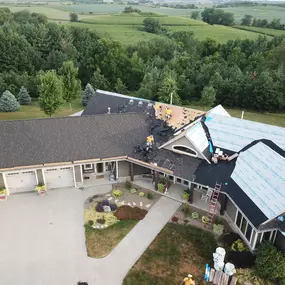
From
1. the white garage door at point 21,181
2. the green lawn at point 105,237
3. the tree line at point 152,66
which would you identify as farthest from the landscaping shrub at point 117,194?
the tree line at point 152,66

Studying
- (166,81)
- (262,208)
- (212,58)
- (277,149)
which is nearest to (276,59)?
(212,58)

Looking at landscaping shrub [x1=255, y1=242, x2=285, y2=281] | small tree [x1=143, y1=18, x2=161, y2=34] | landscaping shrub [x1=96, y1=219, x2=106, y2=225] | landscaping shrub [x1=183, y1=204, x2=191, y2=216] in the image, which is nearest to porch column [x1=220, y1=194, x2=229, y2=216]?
landscaping shrub [x1=183, y1=204, x2=191, y2=216]

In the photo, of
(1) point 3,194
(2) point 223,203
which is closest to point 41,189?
(1) point 3,194

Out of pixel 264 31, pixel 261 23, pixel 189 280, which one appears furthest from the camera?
pixel 261 23

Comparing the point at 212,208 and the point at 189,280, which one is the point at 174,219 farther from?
the point at 189,280

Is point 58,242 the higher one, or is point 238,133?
point 238,133
